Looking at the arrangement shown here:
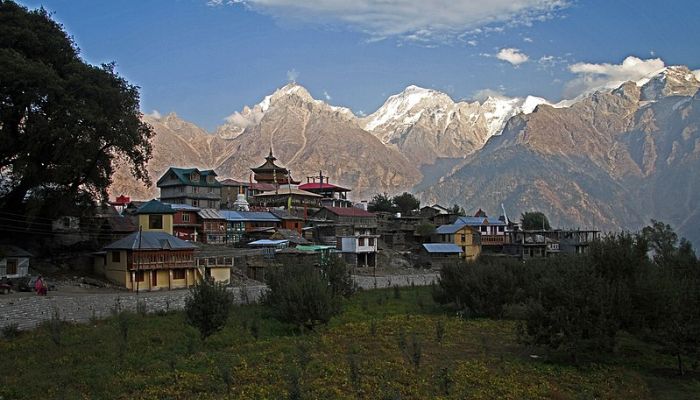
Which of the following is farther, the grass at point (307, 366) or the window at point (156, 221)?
the window at point (156, 221)

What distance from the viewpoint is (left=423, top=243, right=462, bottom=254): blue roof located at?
6831cm

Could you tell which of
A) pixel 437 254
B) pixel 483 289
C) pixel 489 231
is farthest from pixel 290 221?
pixel 483 289

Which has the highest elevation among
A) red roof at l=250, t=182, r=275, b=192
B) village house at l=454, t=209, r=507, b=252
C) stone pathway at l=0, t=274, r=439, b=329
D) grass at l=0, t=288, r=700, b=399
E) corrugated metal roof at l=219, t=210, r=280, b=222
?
red roof at l=250, t=182, r=275, b=192

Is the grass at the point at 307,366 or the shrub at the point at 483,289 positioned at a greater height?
the shrub at the point at 483,289

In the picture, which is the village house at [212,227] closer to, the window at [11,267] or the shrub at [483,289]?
the window at [11,267]

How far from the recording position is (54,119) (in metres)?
38.2

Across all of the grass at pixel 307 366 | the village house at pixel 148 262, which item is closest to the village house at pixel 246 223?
the village house at pixel 148 262

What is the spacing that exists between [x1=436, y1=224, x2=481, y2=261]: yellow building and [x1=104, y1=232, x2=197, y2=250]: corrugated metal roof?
35.2 metres

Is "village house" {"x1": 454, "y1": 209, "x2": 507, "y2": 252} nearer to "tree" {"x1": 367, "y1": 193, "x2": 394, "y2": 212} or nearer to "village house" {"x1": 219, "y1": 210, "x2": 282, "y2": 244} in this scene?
"tree" {"x1": 367, "y1": 193, "x2": 394, "y2": 212}

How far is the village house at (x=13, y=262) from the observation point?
122 feet

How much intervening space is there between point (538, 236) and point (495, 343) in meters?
54.2

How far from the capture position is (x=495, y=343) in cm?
2583

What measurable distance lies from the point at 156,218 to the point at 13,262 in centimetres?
1392

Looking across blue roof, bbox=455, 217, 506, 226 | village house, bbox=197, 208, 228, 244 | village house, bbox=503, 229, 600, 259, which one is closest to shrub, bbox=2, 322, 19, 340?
village house, bbox=197, 208, 228, 244
